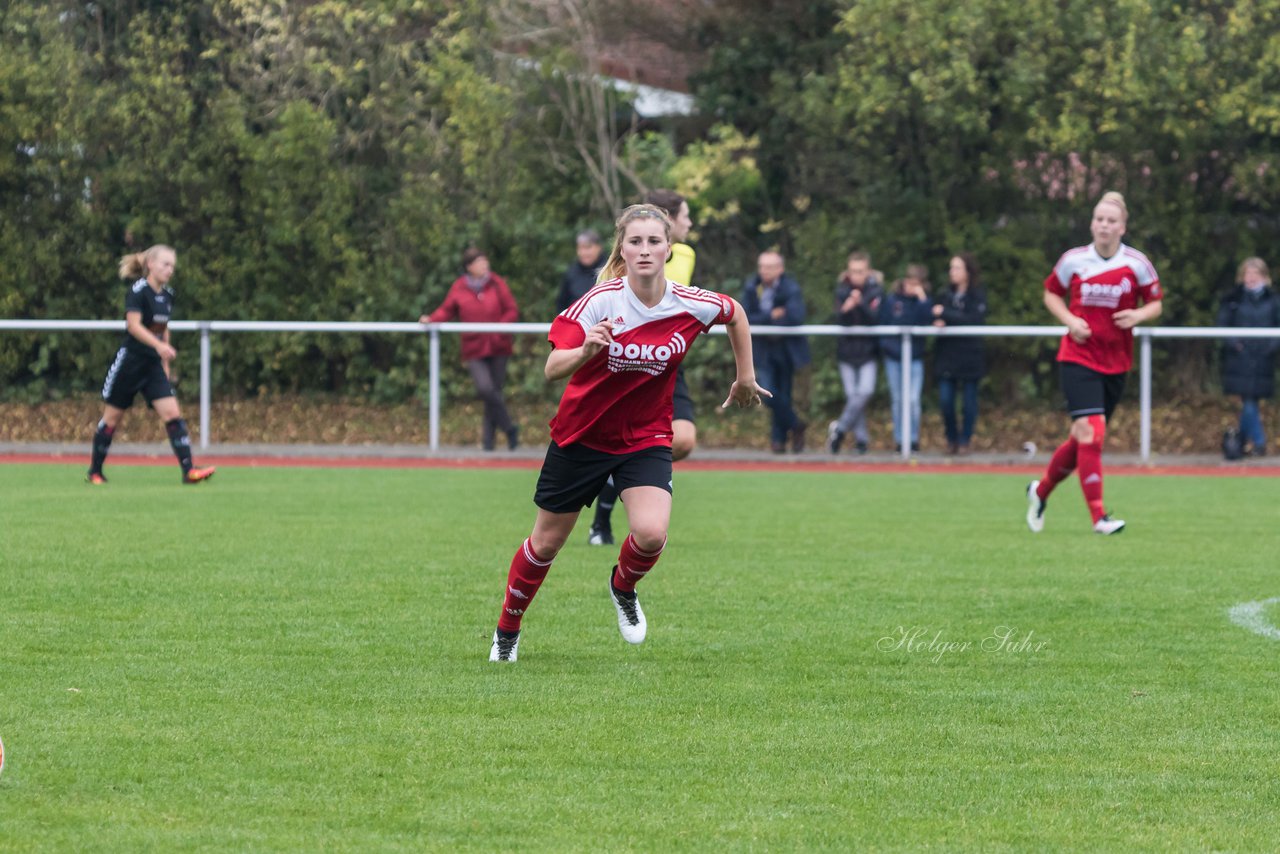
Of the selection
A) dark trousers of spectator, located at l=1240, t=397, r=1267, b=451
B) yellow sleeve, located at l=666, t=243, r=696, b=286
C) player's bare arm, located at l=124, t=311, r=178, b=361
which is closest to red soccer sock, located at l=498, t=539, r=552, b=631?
yellow sleeve, located at l=666, t=243, r=696, b=286

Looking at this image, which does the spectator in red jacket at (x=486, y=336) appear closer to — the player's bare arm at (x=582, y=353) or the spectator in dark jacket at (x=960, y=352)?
the spectator in dark jacket at (x=960, y=352)

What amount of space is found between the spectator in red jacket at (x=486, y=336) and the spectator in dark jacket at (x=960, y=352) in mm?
4409

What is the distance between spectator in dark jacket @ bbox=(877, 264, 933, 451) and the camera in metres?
19.7

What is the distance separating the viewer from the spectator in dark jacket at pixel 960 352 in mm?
19484

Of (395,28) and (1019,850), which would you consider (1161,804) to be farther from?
(395,28)

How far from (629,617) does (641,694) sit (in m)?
1.02

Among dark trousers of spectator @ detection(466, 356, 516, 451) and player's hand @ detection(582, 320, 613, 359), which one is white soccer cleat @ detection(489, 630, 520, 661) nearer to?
player's hand @ detection(582, 320, 613, 359)

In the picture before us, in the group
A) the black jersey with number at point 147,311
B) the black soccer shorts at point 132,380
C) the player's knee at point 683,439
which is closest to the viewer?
the player's knee at point 683,439

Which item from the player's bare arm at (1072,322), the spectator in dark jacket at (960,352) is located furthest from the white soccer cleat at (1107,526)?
the spectator in dark jacket at (960,352)

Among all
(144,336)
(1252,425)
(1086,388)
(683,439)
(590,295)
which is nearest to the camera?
(590,295)

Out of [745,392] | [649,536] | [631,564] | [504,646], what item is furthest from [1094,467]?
[504,646]

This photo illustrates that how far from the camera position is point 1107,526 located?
11.8 metres

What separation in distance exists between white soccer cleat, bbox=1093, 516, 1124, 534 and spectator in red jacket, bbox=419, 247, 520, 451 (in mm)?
8853

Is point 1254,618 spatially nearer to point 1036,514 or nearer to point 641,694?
point 641,694
